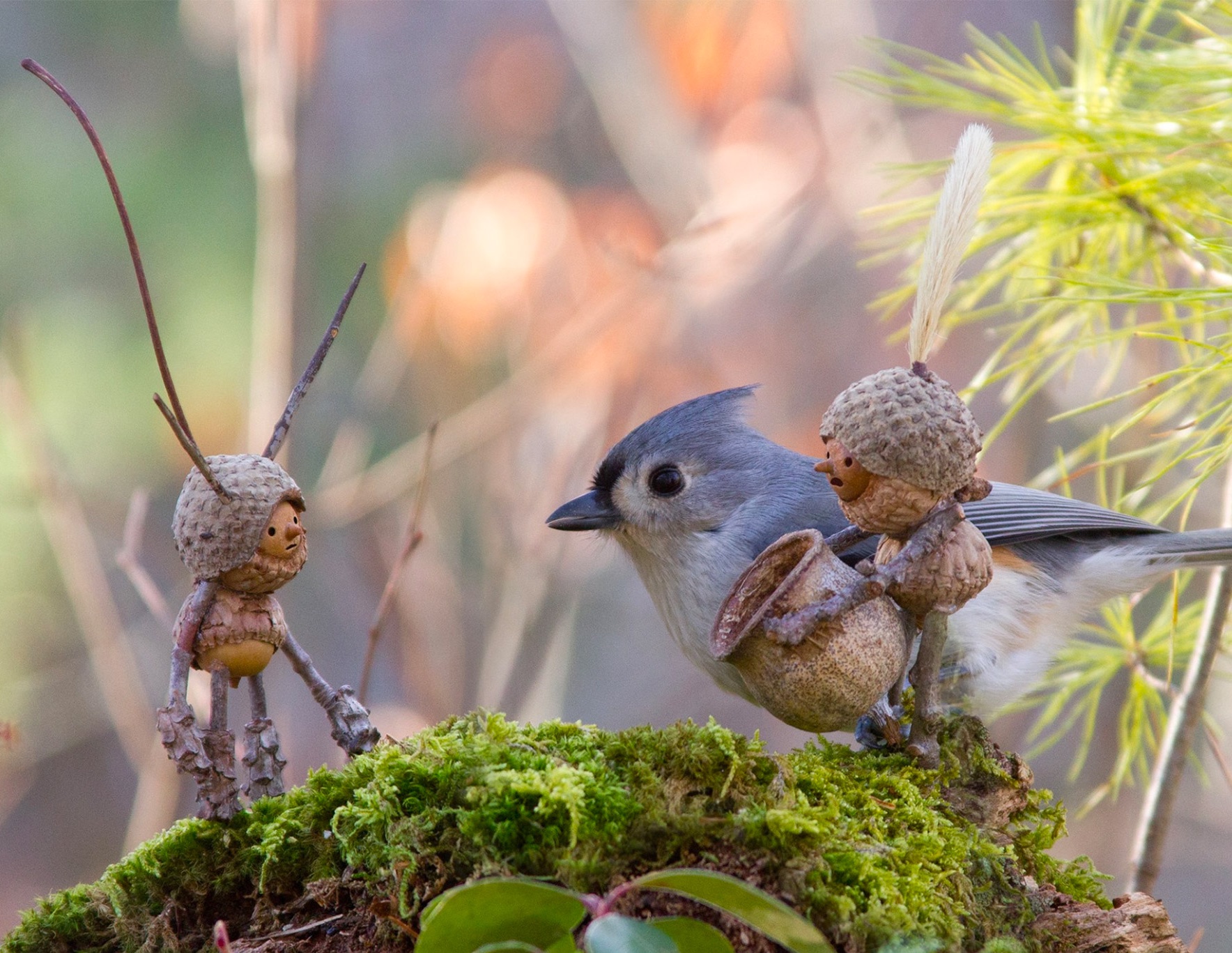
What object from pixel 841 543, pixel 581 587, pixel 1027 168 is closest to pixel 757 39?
pixel 581 587

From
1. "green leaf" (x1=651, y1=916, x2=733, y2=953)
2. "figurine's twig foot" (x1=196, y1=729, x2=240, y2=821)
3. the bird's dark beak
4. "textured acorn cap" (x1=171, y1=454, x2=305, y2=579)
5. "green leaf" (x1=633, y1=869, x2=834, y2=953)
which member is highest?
the bird's dark beak

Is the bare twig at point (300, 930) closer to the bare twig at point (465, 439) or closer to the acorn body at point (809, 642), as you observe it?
the acorn body at point (809, 642)

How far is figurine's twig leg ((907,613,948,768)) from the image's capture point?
100 cm

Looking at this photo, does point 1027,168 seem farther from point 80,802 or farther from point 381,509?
point 80,802

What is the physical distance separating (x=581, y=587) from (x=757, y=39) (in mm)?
→ 2114

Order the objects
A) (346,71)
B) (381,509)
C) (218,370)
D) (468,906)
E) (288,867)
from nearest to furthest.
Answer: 1. (468,906)
2. (288,867)
3. (381,509)
4. (218,370)
5. (346,71)

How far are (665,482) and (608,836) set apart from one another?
0.74 meters

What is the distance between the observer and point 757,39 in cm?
389

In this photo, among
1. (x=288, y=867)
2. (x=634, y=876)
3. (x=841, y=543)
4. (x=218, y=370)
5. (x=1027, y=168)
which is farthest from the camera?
(x=218, y=370)

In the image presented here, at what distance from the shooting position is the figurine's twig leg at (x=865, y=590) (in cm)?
93

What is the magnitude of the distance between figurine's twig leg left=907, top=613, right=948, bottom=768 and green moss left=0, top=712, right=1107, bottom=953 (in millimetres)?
21

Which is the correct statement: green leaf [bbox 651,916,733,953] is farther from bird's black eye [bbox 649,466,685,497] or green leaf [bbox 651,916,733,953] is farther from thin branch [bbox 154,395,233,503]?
bird's black eye [bbox 649,466,685,497]

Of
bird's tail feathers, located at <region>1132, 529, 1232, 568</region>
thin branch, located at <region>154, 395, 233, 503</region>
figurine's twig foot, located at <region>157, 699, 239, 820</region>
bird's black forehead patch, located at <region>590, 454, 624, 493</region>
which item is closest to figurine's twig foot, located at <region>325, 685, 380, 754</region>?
figurine's twig foot, located at <region>157, 699, 239, 820</region>

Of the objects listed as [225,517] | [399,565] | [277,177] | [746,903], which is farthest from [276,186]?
[746,903]
